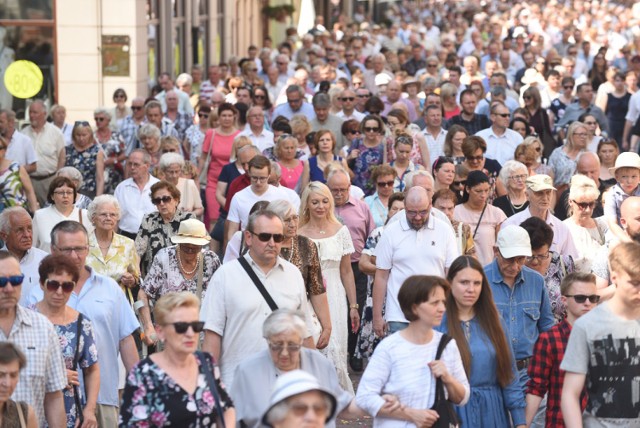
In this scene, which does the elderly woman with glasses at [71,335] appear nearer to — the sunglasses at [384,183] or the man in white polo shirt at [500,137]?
the sunglasses at [384,183]

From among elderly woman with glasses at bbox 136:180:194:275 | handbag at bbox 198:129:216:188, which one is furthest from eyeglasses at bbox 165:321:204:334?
handbag at bbox 198:129:216:188

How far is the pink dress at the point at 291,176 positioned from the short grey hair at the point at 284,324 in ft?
23.9

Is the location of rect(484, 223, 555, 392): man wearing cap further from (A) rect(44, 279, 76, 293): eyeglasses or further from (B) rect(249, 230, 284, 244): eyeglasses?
(A) rect(44, 279, 76, 293): eyeglasses

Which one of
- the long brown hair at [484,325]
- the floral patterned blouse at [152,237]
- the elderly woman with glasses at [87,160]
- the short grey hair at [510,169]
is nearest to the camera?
the long brown hair at [484,325]

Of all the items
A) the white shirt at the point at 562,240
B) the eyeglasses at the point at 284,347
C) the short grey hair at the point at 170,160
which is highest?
the short grey hair at the point at 170,160

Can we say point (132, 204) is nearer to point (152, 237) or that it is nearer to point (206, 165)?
point (152, 237)

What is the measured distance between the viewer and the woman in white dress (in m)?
11.2

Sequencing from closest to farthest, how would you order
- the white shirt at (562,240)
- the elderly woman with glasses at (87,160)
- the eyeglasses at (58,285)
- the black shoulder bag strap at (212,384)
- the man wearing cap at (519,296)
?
the black shoulder bag strap at (212,384) < the eyeglasses at (58,285) < the man wearing cap at (519,296) < the white shirt at (562,240) < the elderly woman with glasses at (87,160)

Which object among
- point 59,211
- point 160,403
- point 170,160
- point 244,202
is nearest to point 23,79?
point 170,160

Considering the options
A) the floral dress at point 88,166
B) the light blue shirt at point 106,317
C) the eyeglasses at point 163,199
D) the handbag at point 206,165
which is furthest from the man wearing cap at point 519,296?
the floral dress at point 88,166

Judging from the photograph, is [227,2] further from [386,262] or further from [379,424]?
[379,424]

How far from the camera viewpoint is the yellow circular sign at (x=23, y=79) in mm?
23812

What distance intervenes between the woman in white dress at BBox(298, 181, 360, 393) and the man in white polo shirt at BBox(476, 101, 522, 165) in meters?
5.20

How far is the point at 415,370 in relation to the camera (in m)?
Answer: 7.39
